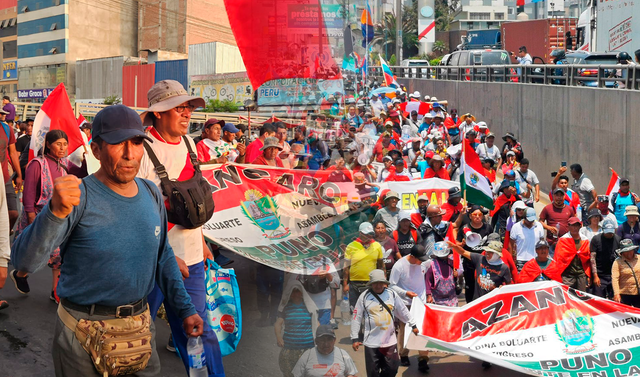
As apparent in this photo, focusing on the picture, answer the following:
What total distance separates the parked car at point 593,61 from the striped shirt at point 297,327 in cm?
1227

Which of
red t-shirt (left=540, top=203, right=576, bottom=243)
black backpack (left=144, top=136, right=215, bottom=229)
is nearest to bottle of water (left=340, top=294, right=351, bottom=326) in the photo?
red t-shirt (left=540, top=203, right=576, bottom=243)

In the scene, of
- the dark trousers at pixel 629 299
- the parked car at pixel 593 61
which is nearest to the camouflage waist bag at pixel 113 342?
the dark trousers at pixel 629 299

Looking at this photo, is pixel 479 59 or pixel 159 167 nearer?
pixel 159 167

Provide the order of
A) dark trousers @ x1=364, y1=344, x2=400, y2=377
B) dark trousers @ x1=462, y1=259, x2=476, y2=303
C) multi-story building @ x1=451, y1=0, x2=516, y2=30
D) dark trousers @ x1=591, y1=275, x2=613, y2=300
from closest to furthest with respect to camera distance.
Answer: dark trousers @ x1=364, y1=344, x2=400, y2=377
dark trousers @ x1=591, y1=275, x2=613, y2=300
dark trousers @ x1=462, y1=259, x2=476, y2=303
multi-story building @ x1=451, y1=0, x2=516, y2=30

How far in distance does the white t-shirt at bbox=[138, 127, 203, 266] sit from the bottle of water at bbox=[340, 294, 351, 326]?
14.4 ft

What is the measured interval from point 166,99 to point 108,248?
5.68 feet

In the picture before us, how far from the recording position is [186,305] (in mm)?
3760

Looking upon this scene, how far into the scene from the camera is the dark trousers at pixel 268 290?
8265mm

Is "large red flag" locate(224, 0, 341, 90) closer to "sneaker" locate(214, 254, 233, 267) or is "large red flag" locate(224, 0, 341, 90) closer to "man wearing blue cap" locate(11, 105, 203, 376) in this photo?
"sneaker" locate(214, 254, 233, 267)

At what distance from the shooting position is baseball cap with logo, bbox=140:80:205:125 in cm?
471

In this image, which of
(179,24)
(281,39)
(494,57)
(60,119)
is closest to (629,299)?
(60,119)

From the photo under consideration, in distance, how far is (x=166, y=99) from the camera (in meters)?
4.81

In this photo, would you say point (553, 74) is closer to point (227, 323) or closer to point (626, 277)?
point (626, 277)

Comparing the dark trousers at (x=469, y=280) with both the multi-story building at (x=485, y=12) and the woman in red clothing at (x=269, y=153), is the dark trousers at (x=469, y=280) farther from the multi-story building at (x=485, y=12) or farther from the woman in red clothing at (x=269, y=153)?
the multi-story building at (x=485, y=12)
